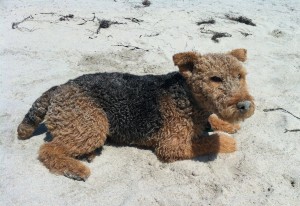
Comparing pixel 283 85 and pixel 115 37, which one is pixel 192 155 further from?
pixel 115 37

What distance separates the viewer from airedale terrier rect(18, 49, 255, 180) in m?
4.37

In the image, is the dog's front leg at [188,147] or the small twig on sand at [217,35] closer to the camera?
the dog's front leg at [188,147]

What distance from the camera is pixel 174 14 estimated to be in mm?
8680

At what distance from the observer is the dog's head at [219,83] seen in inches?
155

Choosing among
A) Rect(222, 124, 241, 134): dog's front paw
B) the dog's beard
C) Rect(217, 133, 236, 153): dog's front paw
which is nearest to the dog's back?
the dog's beard

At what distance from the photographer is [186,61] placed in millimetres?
4336

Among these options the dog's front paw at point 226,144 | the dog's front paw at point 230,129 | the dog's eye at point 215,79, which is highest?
the dog's eye at point 215,79

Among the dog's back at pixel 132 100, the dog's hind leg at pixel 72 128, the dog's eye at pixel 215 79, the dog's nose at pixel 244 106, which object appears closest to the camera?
the dog's nose at pixel 244 106

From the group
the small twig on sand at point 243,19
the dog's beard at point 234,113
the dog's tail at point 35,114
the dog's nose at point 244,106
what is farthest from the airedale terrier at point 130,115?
the small twig on sand at point 243,19

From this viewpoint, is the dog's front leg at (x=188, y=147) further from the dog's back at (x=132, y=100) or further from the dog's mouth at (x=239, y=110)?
the dog's mouth at (x=239, y=110)

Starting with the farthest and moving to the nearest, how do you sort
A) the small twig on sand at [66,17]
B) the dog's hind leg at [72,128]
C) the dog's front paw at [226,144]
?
the small twig on sand at [66,17]
the dog's front paw at [226,144]
the dog's hind leg at [72,128]

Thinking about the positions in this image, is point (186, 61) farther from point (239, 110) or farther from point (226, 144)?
point (226, 144)

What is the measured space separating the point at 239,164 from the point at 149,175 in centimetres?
108

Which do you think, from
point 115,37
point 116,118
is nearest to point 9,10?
point 115,37
